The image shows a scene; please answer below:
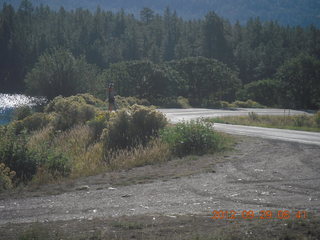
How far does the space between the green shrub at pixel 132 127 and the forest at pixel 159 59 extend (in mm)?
25163

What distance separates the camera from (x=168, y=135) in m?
15.5

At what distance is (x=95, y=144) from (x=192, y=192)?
26.7 ft

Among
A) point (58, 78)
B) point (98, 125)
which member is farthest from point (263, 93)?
point (98, 125)

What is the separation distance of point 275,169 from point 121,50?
92.8 m

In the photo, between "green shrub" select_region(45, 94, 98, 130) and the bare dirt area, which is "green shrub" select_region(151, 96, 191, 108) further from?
the bare dirt area

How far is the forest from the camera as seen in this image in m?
45.6

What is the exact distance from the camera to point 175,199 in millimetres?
8500

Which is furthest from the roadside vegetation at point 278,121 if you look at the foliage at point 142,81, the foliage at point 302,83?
the foliage at point 302,83

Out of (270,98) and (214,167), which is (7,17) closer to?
(270,98)

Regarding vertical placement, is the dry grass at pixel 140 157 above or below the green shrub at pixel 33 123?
below

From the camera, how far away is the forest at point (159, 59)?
45.6m

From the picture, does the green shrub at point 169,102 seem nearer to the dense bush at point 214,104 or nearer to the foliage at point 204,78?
the dense bush at point 214,104

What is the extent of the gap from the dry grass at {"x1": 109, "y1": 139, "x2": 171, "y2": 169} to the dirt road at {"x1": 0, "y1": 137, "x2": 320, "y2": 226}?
0.59m
